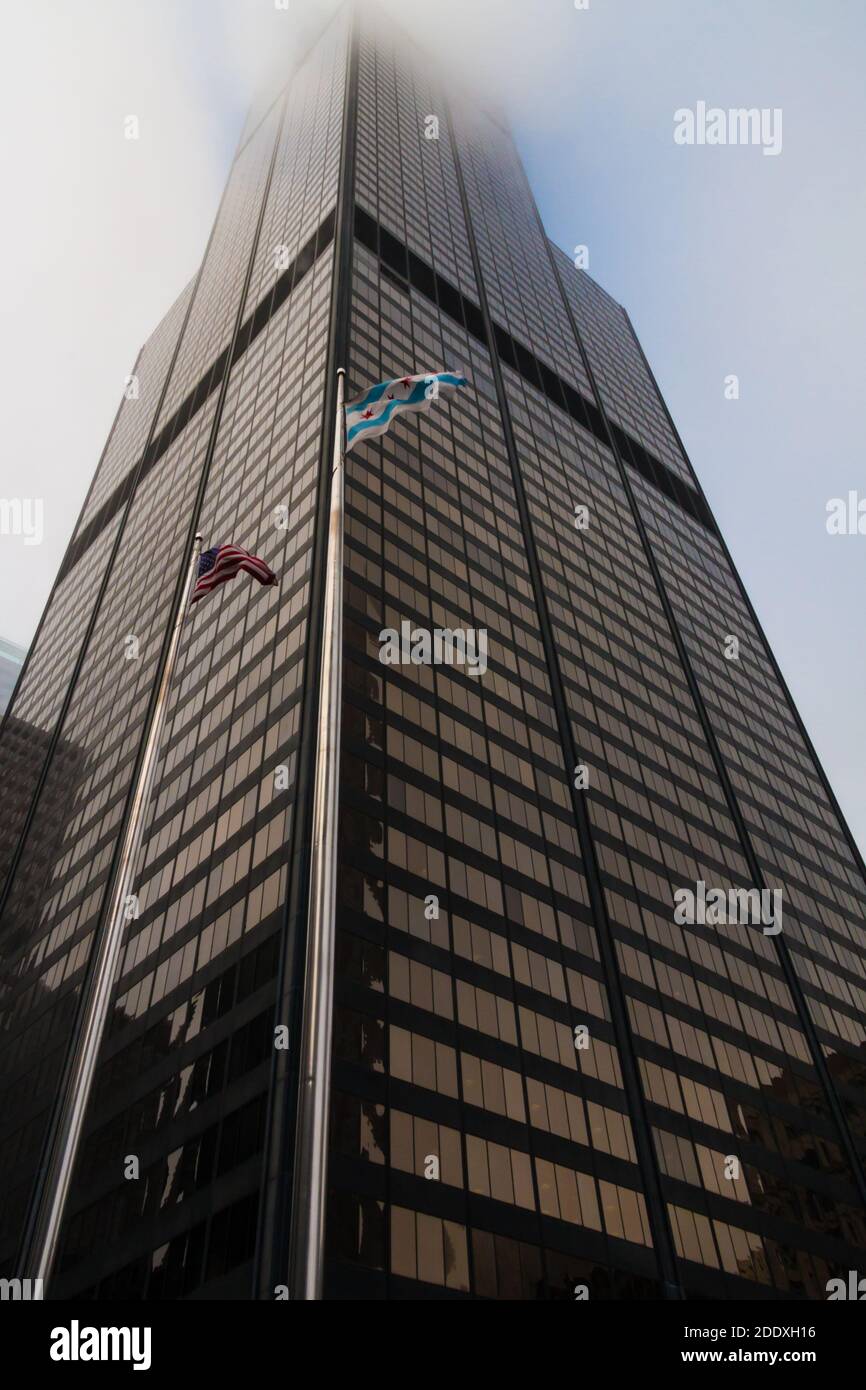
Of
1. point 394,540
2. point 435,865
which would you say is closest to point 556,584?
point 394,540

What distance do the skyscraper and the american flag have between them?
27.9ft

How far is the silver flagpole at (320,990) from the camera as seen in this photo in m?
13.0

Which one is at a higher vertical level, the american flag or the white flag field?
the white flag field

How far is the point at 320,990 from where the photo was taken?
48.4ft

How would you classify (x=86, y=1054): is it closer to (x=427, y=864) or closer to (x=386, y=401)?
(x=386, y=401)

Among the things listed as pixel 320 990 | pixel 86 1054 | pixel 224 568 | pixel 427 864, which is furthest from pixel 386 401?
pixel 427 864

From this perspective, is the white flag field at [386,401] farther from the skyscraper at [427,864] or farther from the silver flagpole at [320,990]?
the skyscraper at [427,864]

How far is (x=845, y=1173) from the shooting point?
187 feet

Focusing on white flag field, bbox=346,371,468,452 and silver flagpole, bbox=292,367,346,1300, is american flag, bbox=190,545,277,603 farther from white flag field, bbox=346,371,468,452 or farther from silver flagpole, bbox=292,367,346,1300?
white flag field, bbox=346,371,468,452

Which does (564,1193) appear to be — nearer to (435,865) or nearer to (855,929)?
(435,865)

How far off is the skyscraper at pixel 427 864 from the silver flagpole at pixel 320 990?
21.2 inches

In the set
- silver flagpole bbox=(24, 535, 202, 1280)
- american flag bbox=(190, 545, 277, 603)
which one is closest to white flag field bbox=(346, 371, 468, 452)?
american flag bbox=(190, 545, 277, 603)

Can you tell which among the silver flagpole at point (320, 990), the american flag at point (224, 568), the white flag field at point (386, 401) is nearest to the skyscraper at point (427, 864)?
the silver flagpole at point (320, 990)

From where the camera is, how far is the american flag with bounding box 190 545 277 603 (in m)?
21.6
